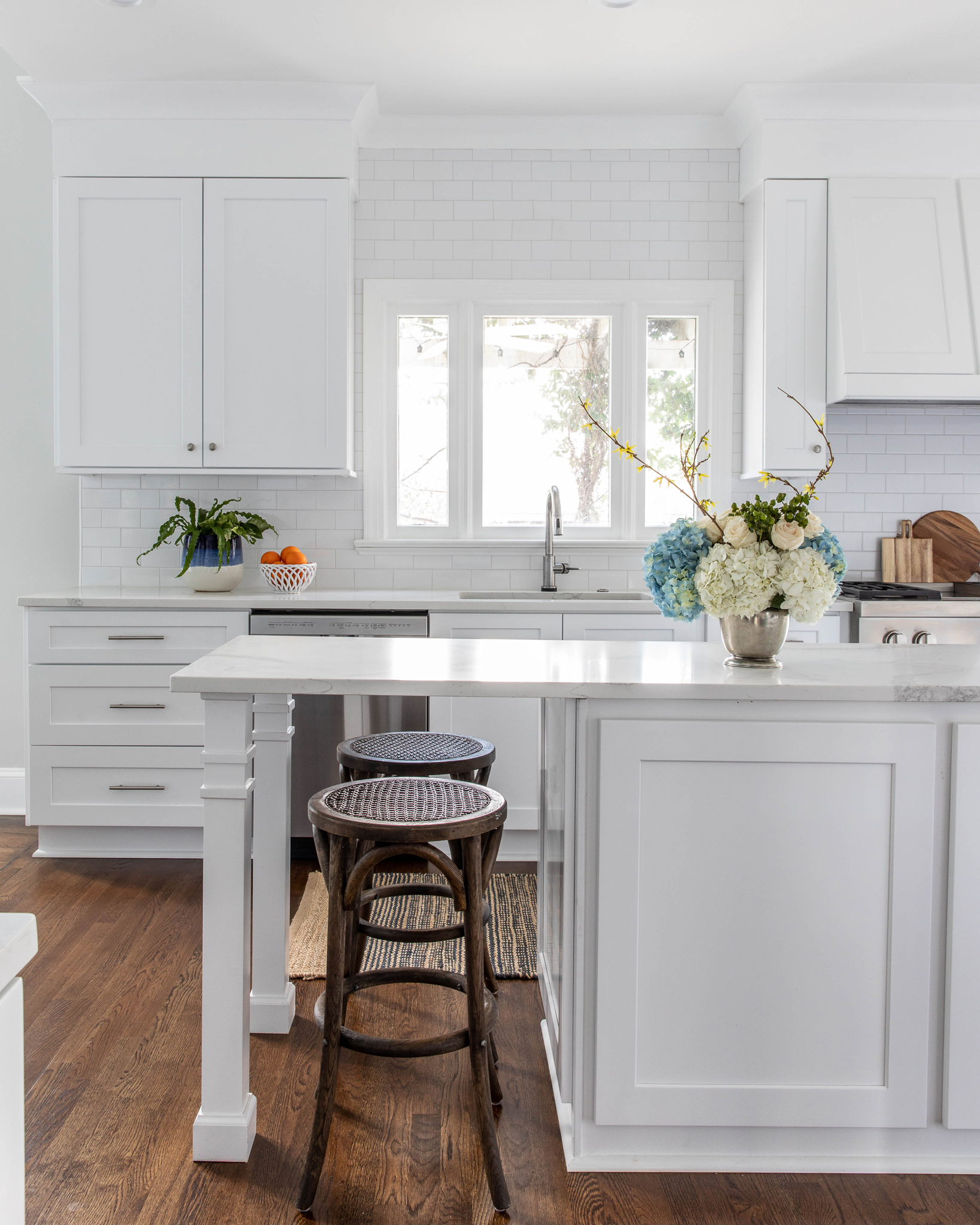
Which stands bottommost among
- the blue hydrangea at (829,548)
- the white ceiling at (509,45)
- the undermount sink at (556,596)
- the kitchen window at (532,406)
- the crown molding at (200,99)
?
the undermount sink at (556,596)

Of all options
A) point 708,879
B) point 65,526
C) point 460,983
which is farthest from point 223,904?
point 65,526

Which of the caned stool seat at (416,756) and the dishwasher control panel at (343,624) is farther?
the dishwasher control panel at (343,624)

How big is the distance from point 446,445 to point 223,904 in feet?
8.73

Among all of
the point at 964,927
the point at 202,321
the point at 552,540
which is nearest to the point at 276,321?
the point at 202,321

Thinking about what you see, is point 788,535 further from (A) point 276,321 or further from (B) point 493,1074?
(A) point 276,321

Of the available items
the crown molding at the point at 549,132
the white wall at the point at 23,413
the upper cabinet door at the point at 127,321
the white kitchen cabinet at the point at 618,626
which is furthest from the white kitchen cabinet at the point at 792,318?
the white wall at the point at 23,413

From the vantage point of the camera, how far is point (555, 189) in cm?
388

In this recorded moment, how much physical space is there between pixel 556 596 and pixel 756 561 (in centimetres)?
207

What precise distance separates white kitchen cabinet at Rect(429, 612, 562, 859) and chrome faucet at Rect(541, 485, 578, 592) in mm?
498

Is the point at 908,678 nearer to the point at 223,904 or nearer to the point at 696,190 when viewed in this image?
the point at 223,904

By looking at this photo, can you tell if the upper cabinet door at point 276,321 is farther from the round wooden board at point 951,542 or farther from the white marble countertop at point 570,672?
the round wooden board at point 951,542

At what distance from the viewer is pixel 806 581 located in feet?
5.70

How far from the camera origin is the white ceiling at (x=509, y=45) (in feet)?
9.79

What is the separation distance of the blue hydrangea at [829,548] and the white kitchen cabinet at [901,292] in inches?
78.5
